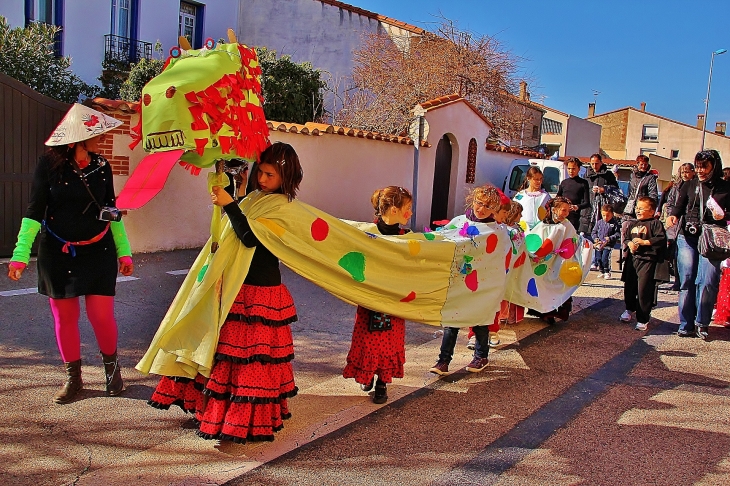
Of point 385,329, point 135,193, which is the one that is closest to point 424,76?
point 385,329

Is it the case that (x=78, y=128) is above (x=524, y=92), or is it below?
below

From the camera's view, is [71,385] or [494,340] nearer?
[71,385]

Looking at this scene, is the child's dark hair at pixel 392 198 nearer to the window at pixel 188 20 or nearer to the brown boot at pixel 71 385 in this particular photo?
the brown boot at pixel 71 385

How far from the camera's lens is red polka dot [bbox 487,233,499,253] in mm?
5188

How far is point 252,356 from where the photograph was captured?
3504mm

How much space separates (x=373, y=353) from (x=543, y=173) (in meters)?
13.3

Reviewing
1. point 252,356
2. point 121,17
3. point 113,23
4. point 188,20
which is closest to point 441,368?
point 252,356

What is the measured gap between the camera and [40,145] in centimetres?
827

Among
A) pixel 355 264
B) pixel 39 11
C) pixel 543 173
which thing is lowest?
pixel 355 264

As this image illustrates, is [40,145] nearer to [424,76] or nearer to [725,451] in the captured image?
[725,451]

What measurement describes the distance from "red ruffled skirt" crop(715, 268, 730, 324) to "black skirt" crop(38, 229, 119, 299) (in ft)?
21.8

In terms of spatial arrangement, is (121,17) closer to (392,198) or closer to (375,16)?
(375,16)

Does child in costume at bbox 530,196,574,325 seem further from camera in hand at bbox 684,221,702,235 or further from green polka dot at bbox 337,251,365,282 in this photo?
green polka dot at bbox 337,251,365,282

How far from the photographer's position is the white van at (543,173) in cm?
1619
